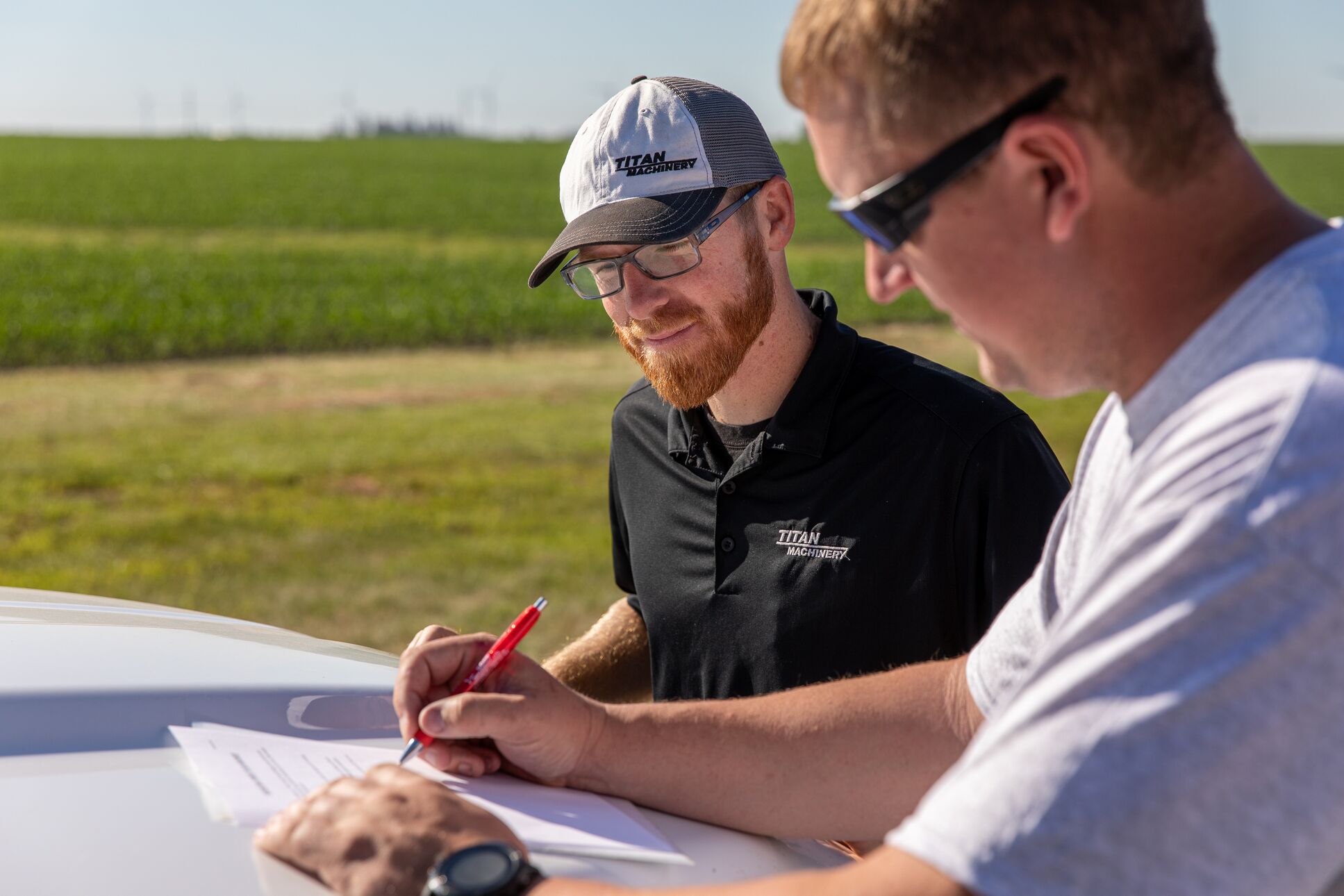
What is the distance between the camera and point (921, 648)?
2227 mm

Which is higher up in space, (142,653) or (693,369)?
(693,369)

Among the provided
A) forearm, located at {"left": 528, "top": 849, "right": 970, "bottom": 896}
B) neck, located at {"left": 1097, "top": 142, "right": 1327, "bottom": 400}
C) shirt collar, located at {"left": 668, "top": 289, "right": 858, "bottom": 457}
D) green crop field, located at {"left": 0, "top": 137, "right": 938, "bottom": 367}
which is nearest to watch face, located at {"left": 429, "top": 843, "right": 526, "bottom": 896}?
forearm, located at {"left": 528, "top": 849, "right": 970, "bottom": 896}

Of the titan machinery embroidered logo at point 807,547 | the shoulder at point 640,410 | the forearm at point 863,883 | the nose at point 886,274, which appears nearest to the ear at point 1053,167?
the nose at point 886,274

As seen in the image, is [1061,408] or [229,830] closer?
[229,830]

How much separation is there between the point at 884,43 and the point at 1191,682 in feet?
1.88

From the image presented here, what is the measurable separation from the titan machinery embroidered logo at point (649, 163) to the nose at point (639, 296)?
0.19m

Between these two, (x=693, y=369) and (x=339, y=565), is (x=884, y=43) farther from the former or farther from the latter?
(x=339, y=565)

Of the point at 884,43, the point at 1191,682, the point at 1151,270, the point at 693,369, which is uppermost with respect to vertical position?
the point at 884,43

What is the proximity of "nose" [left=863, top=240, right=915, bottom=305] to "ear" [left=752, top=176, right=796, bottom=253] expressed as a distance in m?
1.34

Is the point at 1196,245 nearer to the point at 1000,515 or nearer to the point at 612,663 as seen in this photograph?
the point at 1000,515

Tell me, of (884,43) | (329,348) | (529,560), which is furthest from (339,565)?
(329,348)

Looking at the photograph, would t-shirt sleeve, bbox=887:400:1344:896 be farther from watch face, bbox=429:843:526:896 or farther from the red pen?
the red pen

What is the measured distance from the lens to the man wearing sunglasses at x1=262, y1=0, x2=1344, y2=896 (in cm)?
85

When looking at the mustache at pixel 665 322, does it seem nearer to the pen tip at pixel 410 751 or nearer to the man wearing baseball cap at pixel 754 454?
the man wearing baseball cap at pixel 754 454
